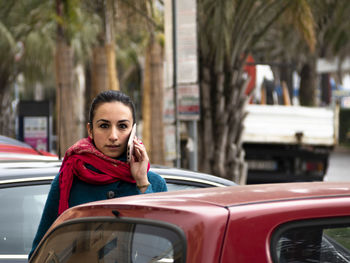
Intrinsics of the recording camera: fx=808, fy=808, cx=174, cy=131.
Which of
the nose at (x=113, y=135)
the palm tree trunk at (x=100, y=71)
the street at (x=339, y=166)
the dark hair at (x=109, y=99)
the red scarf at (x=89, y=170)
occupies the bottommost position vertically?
the street at (x=339, y=166)

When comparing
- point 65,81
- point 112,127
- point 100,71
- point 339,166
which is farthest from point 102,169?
point 339,166

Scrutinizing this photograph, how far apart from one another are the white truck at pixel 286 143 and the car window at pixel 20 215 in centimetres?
1034

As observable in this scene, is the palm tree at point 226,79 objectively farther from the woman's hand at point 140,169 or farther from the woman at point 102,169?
the woman's hand at point 140,169

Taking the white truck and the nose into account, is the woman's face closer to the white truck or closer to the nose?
the nose

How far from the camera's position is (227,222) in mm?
2260

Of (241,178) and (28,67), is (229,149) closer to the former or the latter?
(241,178)

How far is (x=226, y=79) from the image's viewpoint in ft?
40.1

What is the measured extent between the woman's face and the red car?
2.01ft

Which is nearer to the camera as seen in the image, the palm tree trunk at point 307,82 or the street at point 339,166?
the street at point 339,166

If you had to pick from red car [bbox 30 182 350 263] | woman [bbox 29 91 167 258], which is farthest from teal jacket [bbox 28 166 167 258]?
red car [bbox 30 182 350 263]

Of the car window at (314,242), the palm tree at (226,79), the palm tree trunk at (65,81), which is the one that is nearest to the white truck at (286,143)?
the palm tree at (226,79)

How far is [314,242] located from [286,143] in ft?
40.3

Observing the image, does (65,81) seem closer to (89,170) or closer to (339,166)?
(89,170)

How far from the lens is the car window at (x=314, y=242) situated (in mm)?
2262
